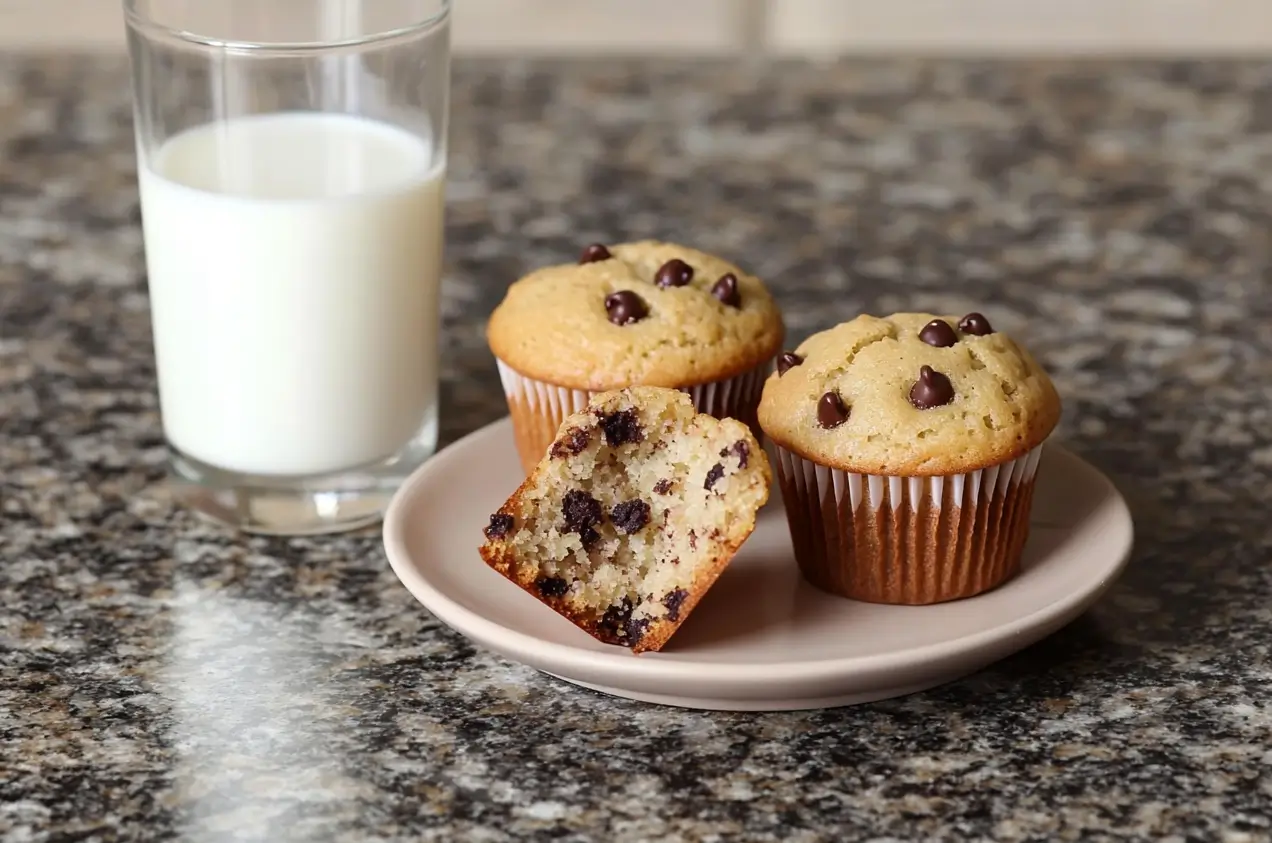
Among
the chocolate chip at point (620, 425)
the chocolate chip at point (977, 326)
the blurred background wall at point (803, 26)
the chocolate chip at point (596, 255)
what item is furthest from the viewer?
the blurred background wall at point (803, 26)

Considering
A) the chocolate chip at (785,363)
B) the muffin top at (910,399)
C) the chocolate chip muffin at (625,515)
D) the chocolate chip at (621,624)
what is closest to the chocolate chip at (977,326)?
the muffin top at (910,399)

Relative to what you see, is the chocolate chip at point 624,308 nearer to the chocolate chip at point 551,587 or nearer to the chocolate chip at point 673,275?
the chocolate chip at point 673,275

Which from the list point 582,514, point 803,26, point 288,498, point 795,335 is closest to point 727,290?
point 582,514

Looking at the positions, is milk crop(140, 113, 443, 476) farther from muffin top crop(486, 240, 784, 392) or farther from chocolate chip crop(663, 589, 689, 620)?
chocolate chip crop(663, 589, 689, 620)

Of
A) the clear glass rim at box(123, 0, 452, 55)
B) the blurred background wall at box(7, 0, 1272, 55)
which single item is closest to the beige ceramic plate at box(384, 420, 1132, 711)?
the clear glass rim at box(123, 0, 452, 55)

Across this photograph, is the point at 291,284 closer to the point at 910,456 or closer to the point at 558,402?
the point at 558,402

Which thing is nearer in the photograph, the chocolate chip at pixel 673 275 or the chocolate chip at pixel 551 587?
the chocolate chip at pixel 551 587
